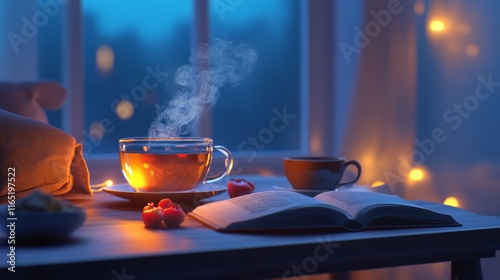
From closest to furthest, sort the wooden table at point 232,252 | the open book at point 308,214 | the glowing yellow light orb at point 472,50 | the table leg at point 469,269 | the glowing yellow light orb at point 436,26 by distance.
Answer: the wooden table at point 232,252 → the open book at point 308,214 → the table leg at point 469,269 → the glowing yellow light orb at point 472,50 → the glowing yellow light orb at point 436,26

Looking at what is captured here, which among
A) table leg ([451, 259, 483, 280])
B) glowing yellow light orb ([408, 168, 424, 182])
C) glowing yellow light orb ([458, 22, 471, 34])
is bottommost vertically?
table leg ([451, 259, 483, 280])

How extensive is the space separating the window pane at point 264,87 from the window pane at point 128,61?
180 mm

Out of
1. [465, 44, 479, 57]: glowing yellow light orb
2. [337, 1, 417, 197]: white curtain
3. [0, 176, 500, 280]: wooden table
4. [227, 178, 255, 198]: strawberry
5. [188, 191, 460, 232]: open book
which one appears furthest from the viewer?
[337, 1, 417, 197]: white curtain

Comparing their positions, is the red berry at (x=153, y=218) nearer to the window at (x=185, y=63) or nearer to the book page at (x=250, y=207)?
the book page at (x=250, y=207)

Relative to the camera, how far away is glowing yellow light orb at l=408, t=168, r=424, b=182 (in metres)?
1.74

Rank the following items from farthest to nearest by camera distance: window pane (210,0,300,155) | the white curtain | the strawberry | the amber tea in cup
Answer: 1. window pane (210,0,300,155)
2. the white curtain
3. the strawberry
4. the amber tea in cup

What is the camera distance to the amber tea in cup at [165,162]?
3.83 feet

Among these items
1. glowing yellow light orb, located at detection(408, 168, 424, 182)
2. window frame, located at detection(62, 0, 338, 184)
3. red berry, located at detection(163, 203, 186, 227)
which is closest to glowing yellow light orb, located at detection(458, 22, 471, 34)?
glowing yellow light orb, located at detection(408, 168, 424, 182)

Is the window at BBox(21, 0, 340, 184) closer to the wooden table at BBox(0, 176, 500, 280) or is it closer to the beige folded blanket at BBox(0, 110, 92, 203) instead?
the beige folded blanket at BBox(0, 110, 92, 203)

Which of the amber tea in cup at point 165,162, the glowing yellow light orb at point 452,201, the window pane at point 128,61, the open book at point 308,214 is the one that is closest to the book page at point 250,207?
the open book at point 308,214

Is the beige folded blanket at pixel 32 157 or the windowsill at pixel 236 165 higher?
the beige folded blanket at pixel 32 157

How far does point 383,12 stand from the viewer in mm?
1896

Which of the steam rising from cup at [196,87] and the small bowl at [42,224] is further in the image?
the steam rising from cup at [196,87]

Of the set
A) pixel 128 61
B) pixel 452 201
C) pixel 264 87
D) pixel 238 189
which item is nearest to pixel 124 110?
pixel 128 61
